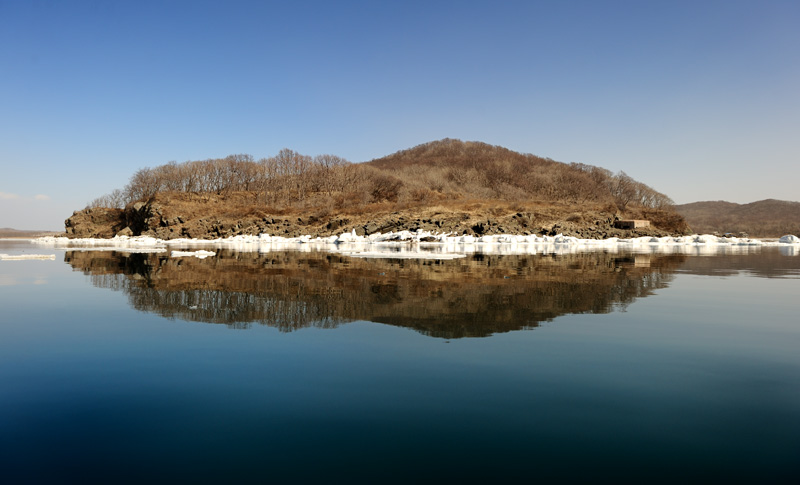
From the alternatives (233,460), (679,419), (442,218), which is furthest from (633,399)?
(442,218)

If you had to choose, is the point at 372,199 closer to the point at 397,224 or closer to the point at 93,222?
the point at 397,224

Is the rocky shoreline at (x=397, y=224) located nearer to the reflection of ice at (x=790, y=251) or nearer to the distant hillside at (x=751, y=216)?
the reflection of ice at (x=790, y=251)

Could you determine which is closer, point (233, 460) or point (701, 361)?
point (233, 460)

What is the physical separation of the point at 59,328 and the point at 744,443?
9.66 m

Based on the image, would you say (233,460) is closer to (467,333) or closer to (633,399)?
(633,399)

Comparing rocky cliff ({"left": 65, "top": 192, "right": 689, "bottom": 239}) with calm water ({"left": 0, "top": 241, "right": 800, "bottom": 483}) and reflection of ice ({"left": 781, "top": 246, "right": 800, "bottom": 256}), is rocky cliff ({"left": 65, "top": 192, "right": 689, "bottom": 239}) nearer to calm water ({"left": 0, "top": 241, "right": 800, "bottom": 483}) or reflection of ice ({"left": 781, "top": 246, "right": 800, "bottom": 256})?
reflection of ice ({"left": 781, "top": 246, "right": 800, "bottom": 256})

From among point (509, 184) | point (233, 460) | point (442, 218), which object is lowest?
point (233, 460)

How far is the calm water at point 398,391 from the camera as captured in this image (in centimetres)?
340

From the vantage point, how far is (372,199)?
301ft

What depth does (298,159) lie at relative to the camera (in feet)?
343

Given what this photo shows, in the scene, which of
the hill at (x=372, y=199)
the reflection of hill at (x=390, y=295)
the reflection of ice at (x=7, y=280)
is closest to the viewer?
the reflection of hill at (x=390, y=295)

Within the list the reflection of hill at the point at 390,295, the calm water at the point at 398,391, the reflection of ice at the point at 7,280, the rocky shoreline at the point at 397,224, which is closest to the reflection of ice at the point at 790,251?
the rocky shoreline at the point at 397,224

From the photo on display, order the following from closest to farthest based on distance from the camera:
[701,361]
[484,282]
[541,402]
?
[541,402] < [701,361] < [484,282]

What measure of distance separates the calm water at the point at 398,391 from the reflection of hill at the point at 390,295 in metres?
0.13
